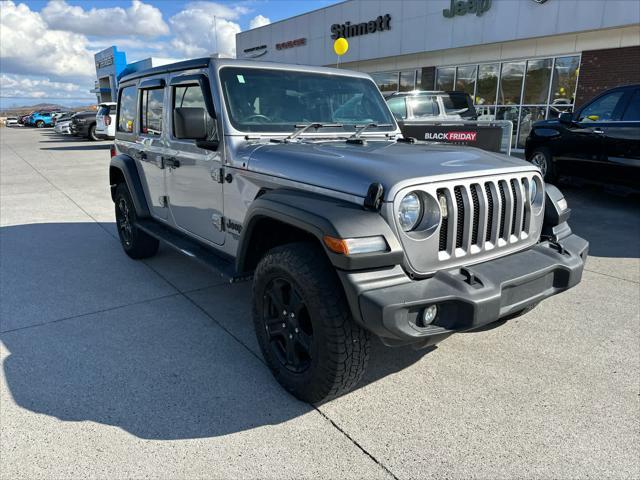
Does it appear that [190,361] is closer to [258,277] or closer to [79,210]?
[258,277]

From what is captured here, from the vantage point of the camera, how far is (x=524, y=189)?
117 inches

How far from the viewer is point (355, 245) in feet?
7.59

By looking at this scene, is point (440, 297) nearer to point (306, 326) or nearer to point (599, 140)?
point (306, 326)

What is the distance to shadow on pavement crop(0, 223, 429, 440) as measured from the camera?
273 cm

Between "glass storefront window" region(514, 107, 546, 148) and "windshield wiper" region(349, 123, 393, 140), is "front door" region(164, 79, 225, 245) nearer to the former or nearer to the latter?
"windshield wiper" region(349, 123, 393, 140)

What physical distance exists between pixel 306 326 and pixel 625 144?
21.4ft

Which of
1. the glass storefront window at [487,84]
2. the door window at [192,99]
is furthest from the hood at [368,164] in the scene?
the glass storefront window at [487,84]

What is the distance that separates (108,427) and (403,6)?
17.4m

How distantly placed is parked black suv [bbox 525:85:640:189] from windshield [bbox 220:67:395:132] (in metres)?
4.79

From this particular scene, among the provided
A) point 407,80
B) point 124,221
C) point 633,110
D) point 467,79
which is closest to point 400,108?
point 633,110

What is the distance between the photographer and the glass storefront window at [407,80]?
17984mm

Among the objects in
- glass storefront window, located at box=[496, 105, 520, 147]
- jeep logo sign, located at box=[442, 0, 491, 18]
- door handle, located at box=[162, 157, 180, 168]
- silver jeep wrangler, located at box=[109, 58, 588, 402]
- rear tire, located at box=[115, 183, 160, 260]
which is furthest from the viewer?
glass storefront window, located at box=[496, 105, 520, 147]

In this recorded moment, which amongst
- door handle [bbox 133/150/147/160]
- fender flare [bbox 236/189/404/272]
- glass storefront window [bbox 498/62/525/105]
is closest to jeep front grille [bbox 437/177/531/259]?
fender flare [bbox 236/189/404/272]

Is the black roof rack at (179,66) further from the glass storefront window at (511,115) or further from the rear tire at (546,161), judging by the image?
the glass storefront window at (511,115)
